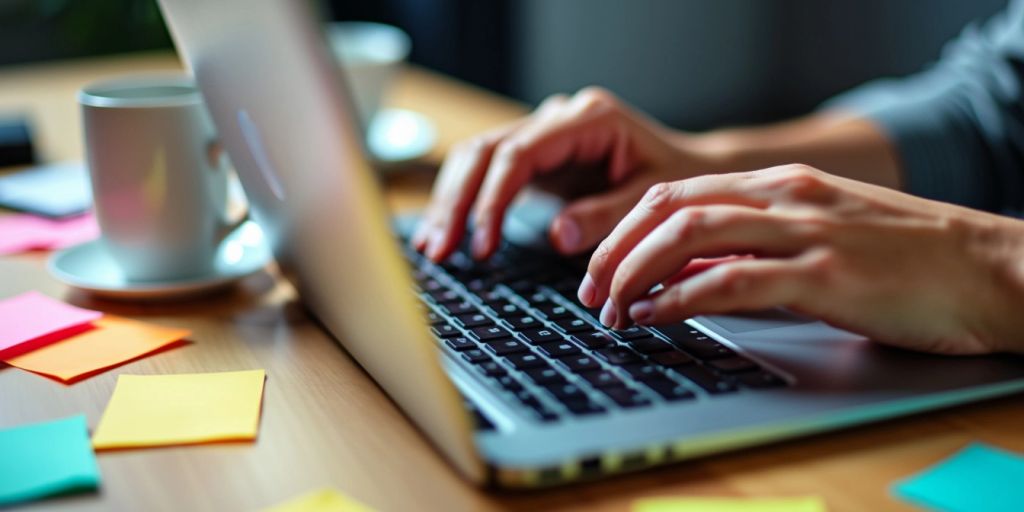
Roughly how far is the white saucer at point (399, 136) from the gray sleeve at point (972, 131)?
0.52 meters

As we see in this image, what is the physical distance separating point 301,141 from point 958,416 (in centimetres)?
37

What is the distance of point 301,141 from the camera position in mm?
485

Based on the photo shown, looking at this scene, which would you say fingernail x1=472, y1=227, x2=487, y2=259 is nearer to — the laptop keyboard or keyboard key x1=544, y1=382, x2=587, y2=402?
the laptop keyboard

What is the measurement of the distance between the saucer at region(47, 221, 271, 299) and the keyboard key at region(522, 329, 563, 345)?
0.81ft

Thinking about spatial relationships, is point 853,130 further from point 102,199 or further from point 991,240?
point 102,199

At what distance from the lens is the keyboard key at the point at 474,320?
25.0 inches

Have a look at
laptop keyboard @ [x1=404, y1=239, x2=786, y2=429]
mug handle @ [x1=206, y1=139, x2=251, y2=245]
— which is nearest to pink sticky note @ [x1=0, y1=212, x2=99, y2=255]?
mug handle @ [x1=206, y1=139, x2=251, y2=245]

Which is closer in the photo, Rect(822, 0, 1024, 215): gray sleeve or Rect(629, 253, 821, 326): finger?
Rect(629, 253, 821, 326): finger

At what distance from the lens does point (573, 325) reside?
627 mm

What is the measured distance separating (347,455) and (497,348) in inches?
4.5

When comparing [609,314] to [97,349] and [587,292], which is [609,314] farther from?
[97,349]

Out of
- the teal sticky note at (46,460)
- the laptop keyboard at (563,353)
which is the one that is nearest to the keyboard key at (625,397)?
the laptop keyboard at (563,353)

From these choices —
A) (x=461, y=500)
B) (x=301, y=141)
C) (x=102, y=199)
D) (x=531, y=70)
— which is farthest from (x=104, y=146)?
(x=531, y=70)

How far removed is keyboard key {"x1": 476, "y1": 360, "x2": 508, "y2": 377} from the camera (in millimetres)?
544
